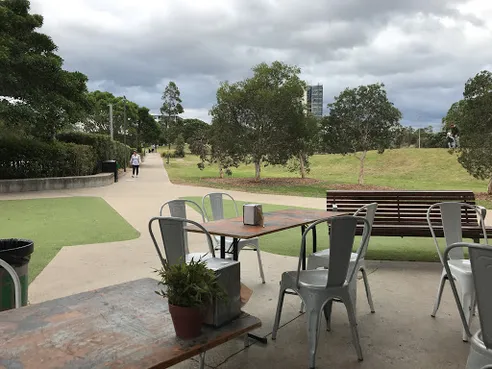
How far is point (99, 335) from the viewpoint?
1.70m

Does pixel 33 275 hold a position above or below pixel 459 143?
below

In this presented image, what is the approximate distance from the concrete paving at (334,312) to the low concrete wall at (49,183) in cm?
999

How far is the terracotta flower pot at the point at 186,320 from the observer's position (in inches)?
66.8

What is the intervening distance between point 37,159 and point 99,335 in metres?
16.2

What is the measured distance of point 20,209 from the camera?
10.7 metres

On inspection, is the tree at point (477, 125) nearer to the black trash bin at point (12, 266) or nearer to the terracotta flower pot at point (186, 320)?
the black trash bin at point (12, 266)

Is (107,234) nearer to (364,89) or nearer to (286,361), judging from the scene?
(286,361)

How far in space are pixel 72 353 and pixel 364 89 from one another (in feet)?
63.3

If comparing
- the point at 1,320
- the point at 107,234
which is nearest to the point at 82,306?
the point at 1,320

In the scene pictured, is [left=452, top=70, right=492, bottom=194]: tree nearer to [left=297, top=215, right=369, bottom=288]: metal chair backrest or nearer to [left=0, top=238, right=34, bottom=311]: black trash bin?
[left=297, top=215, right=369, bottom=288]: metal chair backrest

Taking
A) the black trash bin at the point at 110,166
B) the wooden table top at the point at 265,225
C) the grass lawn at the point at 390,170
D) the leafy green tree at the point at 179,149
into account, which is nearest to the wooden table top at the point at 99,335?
the wooden table top at the point at 265,225

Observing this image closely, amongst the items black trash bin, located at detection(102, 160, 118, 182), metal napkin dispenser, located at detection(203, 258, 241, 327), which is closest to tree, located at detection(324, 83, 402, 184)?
black trash bin, located at detection(102, 160, 118, 182)

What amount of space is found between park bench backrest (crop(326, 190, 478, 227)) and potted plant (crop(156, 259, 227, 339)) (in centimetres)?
436

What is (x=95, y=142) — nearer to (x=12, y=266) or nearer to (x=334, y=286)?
(x=12, y=266)
